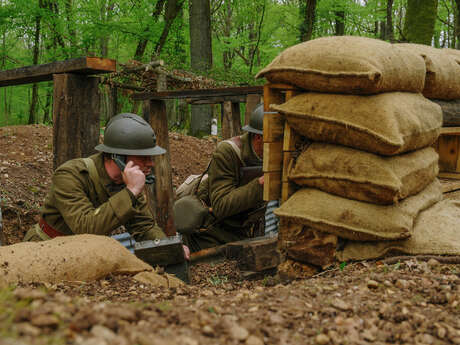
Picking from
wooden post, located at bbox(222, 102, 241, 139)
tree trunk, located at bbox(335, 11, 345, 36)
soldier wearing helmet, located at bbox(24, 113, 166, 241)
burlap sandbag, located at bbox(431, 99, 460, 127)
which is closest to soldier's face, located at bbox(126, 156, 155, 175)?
soldier wearing helmet, located at bbox(24, 113, 166, 241)

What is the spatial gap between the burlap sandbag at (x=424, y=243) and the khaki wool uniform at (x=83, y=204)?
166 centimetres

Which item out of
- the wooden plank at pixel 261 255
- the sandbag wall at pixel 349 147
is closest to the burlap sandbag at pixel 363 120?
the sandbag wall at pixel 349 147

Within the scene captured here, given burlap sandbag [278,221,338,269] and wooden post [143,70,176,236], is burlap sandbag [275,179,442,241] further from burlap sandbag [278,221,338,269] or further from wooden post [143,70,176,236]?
wooden post [143,70,176,236]

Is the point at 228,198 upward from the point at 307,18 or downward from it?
downward

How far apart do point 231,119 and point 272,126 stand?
138 inches

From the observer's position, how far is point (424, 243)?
2.90m

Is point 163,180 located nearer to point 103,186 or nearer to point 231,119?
point 103,186

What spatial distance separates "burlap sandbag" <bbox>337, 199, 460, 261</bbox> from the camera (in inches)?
113

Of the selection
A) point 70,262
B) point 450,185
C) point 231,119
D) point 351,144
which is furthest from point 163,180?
point 450,185

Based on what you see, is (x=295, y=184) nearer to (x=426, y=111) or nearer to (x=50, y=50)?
(x=426, y=111)

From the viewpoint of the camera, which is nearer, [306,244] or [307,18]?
[306,244]

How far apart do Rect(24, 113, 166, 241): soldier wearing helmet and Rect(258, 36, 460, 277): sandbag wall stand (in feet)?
3.77

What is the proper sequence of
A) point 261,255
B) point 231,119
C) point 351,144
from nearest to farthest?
1. point 351,144
2. point 261,255
3. point 231,119

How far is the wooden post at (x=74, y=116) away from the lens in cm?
344
